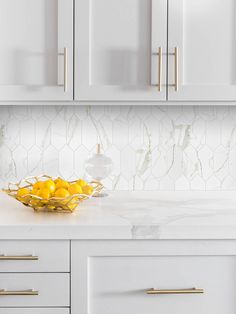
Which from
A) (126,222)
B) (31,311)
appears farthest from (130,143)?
(31,311)

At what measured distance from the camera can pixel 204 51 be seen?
228 centimetres

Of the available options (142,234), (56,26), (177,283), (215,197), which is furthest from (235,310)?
(56,26)

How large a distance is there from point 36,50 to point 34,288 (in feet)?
3.16

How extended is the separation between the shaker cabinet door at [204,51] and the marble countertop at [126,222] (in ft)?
1.55

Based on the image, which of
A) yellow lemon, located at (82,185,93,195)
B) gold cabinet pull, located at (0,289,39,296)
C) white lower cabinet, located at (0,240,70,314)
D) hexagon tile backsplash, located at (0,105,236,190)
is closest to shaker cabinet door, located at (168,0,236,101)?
hexagon tile backsplash, located at (0,105,236,190)

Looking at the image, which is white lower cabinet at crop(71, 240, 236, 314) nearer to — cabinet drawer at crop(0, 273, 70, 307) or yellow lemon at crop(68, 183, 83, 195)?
cabinet drawer at crop(0, 273, 70, 307)

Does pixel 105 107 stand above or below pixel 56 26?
below

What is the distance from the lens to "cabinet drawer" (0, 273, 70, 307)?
188cm

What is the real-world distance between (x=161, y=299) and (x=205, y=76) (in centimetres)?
93

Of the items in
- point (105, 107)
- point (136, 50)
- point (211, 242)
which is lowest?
point (211, 242)

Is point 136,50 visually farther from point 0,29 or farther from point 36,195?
point 36,195

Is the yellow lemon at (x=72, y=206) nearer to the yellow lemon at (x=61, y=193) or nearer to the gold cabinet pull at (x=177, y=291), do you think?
the yellow lemon at (x=61, y=193)

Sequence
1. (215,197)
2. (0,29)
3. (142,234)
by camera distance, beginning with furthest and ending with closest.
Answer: (215,197) → (0,29) → (142,234)

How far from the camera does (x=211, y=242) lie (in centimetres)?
189
